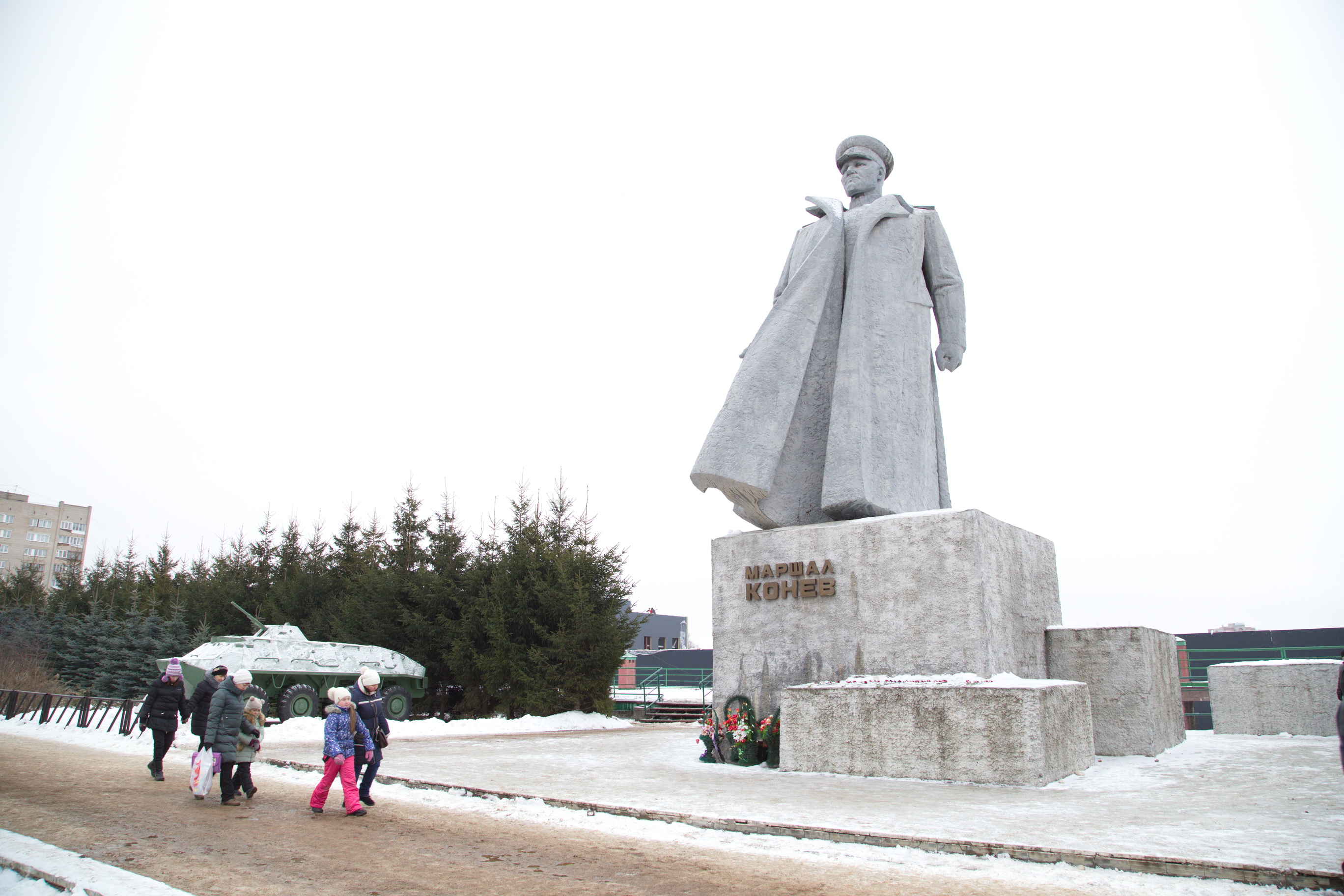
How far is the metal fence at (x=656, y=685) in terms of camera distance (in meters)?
22.2

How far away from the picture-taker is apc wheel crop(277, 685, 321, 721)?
15344mm

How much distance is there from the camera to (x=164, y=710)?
8.61 m

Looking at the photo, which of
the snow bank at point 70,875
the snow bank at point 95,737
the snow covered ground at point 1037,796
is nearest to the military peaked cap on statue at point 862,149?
the snow covered ground at point 1037,796

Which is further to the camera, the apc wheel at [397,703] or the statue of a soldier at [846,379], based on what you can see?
the apc wheel at [397,703]

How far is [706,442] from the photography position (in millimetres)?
8930

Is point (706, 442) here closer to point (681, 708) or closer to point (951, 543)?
point (951, 543)

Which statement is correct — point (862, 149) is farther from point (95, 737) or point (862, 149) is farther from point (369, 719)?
point (95, 737)

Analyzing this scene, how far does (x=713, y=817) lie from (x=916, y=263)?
707 cm

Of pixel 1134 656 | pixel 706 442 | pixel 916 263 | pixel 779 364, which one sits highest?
pixel 916 263

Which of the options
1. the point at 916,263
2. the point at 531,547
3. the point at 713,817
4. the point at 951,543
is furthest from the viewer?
the point at 531,547

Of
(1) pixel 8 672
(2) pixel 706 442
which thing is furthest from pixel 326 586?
(2) pixel 706 442

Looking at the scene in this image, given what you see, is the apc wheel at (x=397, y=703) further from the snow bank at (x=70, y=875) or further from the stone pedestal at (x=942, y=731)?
the snow bank at (x=70, y=875)

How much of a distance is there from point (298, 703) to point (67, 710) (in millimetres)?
4260

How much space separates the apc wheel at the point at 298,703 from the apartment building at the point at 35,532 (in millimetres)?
64883
